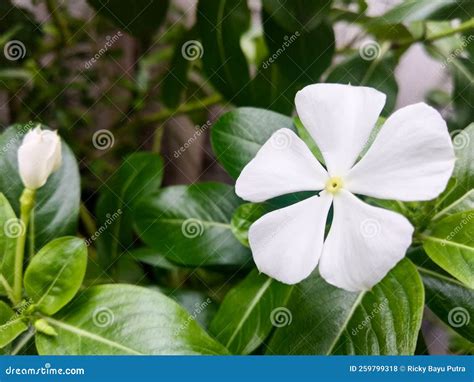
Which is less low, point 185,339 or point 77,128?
point 77,128

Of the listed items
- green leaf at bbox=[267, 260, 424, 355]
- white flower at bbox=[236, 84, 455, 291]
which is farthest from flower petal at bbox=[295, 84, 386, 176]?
green leaf at bbox=[267, 260, 424, 355]

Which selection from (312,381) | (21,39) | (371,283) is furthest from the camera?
(21,39)

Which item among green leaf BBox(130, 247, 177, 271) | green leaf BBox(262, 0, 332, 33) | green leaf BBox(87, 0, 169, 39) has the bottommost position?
green leaf BBox(130, 247, 177, 271)

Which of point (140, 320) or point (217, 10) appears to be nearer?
point (140, 320)

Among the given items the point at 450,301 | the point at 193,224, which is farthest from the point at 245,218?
the point at 450,301

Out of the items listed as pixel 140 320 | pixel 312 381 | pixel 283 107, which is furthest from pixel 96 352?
pixel 283 107

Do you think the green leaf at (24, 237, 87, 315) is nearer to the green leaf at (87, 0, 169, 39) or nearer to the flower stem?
the flower stem

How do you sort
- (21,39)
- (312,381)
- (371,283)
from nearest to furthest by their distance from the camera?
(371,283) < (312,381) < (21,39)

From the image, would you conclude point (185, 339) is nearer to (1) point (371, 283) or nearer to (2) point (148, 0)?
(1) point (371, 283)
